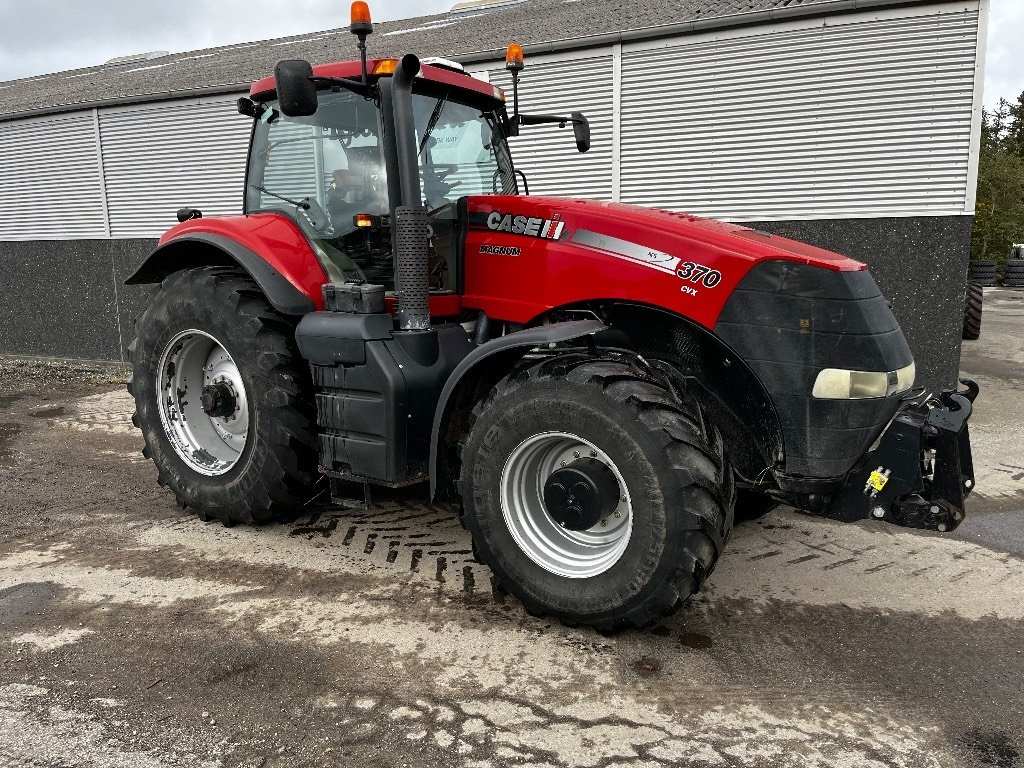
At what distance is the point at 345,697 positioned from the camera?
2678 millimetres

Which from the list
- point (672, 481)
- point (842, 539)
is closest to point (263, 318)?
point (672, 481)

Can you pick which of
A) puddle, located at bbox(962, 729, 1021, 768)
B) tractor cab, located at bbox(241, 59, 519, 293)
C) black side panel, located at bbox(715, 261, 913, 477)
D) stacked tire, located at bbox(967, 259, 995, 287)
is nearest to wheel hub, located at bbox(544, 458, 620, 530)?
black side panel, located at bbox(715, 261, 913, 477)

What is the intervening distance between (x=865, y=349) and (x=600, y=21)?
6.67m

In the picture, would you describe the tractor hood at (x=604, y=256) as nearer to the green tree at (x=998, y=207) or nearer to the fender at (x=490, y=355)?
the fender at (x=490, y=355)

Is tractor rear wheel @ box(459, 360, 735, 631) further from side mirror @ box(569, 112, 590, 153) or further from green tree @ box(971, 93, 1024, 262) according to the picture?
green tree @ box(971, 93, 1024, 262)

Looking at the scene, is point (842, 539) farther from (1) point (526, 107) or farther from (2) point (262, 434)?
(1) point (526, 107)

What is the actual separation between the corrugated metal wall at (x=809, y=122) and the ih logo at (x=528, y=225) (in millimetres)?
4443

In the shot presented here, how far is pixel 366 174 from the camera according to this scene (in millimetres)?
3783

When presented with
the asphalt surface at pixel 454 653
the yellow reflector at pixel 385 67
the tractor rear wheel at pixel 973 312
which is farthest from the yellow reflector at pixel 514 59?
the tractor rear wheel at pixel 973 312

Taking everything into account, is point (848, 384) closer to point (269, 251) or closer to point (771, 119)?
point (269, 251)

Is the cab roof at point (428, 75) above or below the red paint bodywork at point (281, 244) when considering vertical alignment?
above

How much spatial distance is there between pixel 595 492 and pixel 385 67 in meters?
2.17

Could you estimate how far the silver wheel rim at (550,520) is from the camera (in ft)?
10.3

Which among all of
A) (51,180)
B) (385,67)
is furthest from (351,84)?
(51,180)
